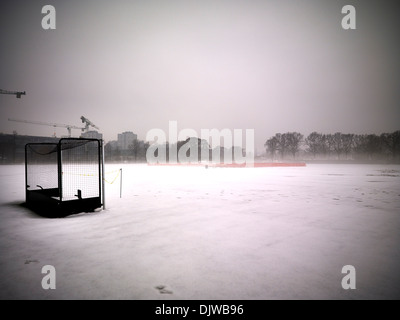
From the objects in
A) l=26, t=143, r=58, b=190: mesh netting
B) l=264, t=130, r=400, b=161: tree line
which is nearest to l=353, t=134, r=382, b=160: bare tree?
l=264, t=130, r=400, b=161: tree line

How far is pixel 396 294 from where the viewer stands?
3.01 metres

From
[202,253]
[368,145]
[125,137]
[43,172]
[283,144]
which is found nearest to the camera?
[202,253]

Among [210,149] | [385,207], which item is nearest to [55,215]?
[385,207]

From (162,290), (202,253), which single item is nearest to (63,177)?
(202,253)

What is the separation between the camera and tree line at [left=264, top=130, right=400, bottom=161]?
252 feet

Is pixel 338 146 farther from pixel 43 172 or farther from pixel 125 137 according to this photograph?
pixel 125 137

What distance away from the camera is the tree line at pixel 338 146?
7674 centimetres

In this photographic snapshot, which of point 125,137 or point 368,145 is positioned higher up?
point 125,137

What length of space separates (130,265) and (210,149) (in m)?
103

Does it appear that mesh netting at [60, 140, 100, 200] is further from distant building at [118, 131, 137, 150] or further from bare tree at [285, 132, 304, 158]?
distant building at [118, 131, 137, 150]

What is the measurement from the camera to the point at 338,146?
297 ft

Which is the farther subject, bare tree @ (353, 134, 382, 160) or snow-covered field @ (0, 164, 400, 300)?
bare tree @ (353, 134, 382, 160)
